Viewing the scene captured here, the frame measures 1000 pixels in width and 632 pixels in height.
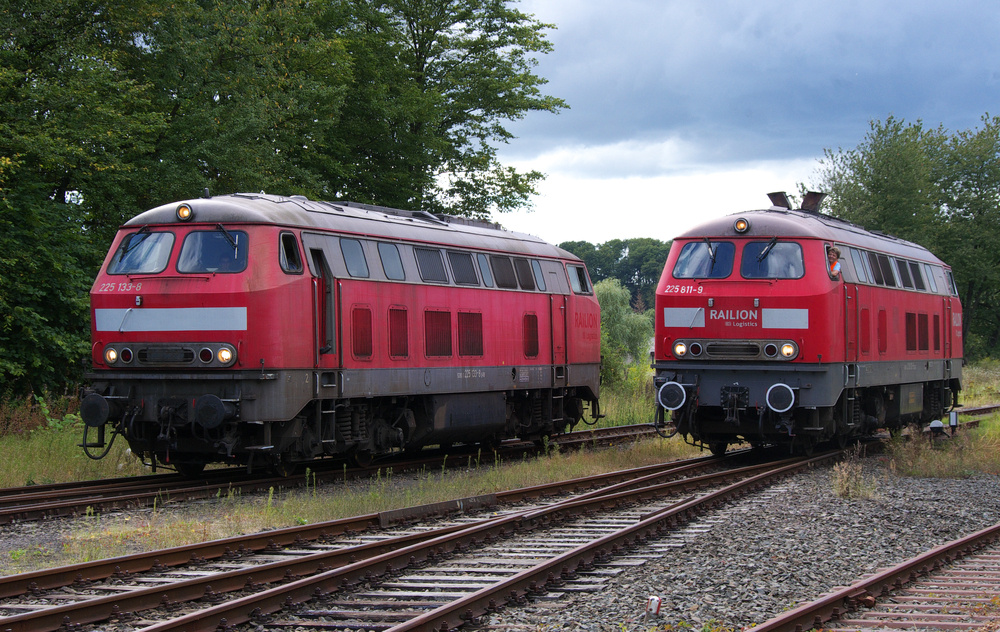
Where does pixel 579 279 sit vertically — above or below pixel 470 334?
above

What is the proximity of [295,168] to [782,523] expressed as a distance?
17137mm

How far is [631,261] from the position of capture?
362ft

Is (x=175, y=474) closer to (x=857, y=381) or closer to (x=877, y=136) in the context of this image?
(x=857, y=381)

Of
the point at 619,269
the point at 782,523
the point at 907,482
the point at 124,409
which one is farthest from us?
the point at 619,269

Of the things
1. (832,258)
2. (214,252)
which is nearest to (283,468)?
(214,252)

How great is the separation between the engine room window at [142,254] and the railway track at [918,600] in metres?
8.99

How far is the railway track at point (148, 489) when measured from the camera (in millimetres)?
11117

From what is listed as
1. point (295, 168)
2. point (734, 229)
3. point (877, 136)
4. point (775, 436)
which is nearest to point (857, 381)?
point (775, 436)

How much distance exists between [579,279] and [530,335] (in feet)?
8.50

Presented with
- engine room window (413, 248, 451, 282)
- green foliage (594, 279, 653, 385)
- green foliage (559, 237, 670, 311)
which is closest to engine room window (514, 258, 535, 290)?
engine room window (413, 248, 451, 282)

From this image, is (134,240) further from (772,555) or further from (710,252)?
(772,555)

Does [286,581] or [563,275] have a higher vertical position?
[563,275]

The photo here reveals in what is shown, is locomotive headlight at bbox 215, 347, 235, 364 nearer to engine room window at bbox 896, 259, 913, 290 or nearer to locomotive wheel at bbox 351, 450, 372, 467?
locomotive wheel at bbox 351, 450, 372, 467

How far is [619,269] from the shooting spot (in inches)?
4392
